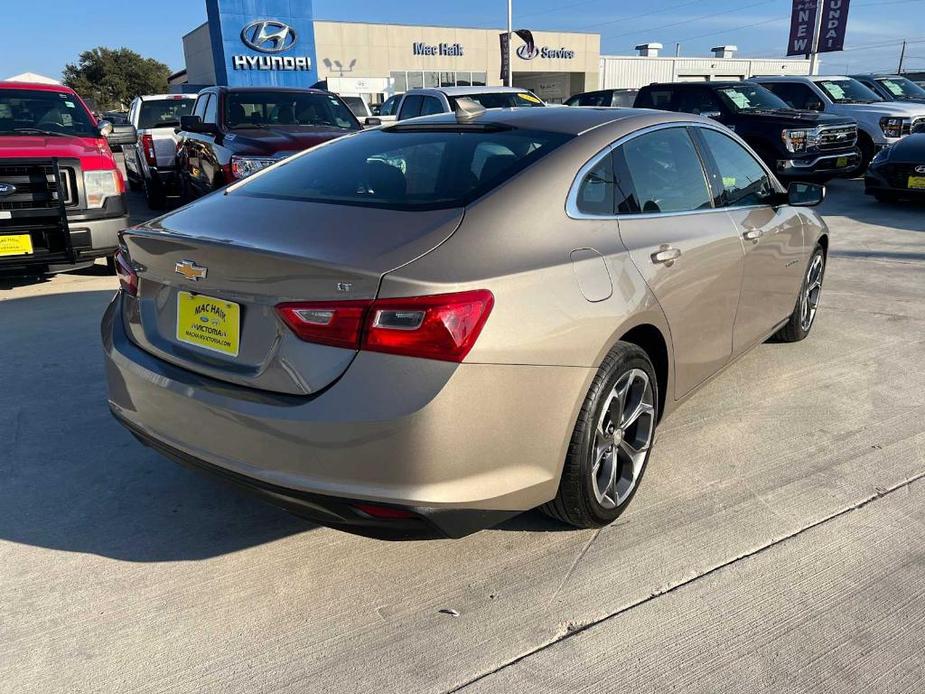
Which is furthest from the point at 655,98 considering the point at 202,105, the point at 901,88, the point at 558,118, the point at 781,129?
the point at 558,118

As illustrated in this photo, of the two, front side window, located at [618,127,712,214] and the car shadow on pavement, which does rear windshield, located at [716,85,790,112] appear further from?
the car shadow on pavement

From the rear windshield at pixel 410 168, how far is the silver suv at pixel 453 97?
842 cm

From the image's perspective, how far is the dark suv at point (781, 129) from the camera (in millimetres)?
11062

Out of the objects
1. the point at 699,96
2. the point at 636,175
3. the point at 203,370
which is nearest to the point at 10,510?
the point at 203,370

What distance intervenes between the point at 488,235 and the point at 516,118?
44.6 inches

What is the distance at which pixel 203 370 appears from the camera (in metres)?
2.39

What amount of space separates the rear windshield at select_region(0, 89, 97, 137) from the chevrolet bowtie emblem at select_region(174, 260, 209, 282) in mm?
Answer: 5650

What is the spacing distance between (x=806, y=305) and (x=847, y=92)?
1189 centimetres

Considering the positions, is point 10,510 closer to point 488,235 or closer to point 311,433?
point 311,433

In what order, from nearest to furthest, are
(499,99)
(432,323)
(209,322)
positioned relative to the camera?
(432,323)
(209,322)
(499,99)

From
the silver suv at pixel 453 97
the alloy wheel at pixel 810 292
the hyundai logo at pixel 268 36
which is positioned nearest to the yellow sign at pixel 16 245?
the alloy wheel at pixel 810 292

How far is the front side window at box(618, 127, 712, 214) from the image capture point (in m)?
3.06

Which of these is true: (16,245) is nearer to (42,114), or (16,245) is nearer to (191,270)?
(42,114)

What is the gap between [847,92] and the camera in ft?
47.6
